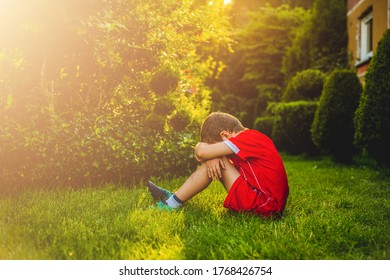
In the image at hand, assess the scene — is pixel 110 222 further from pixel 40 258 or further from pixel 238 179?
pixel 238 179

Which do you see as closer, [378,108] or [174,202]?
[174,202]

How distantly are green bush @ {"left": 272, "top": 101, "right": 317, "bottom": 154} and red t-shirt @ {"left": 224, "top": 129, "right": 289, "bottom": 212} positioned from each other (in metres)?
6.14

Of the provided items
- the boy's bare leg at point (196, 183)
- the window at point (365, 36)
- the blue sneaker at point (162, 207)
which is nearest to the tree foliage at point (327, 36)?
the window at point (365, 36)

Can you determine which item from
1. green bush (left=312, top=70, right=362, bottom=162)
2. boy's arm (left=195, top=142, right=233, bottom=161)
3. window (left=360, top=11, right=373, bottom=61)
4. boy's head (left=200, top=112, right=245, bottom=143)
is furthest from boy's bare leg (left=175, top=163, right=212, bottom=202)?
window (left=360, top=11, right=373, bottom=61)

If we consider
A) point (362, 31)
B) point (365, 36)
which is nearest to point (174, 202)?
point (365, 36)

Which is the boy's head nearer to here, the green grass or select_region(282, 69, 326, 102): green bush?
the green grass

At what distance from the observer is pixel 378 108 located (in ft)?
18.3

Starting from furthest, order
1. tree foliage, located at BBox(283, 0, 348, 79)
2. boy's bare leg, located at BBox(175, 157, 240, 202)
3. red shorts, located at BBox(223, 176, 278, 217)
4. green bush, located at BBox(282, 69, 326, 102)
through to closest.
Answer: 1. tree foliage, located at BBox(283, 0, 348, 79)
2. green bush, located at BBox(282, 69, 326, 102)
3. boy's bare leg, located at BBox(175, 157, 240, 202)
4. red shorts, located at BBox(223, 176, 278, 217)

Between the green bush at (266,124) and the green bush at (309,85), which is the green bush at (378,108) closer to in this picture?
the green bush at (309,85)

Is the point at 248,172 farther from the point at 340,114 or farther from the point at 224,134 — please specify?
the point at 340,114

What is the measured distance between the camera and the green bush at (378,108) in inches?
215

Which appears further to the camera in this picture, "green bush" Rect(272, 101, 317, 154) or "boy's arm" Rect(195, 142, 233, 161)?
"green bush" Rect(272, 101, 317, 154)

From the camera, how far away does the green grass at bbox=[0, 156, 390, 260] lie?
250 centimetres

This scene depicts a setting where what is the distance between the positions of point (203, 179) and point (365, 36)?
9789mm
